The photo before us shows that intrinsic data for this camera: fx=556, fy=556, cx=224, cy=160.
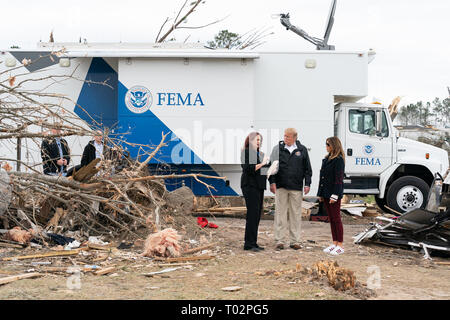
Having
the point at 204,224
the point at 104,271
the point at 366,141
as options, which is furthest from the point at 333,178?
the point at 366,141

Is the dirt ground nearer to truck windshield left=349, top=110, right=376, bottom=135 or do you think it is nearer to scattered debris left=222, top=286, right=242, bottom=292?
scattered debris left=222, top=286, right=242, bottom=292

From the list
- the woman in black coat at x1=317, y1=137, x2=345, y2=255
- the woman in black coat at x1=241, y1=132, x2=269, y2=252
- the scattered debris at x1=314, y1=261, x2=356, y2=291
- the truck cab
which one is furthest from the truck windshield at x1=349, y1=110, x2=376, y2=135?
the scattered debris at x1=314, y1=261, x2=356, y2=291

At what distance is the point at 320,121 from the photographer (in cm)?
1145

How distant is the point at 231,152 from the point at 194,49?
223 centimetres

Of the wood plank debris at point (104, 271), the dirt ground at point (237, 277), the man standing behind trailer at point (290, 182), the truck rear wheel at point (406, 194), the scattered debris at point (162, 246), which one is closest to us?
the dirt ground at point (237, 277)

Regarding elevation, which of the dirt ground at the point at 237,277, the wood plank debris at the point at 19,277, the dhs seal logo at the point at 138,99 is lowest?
the dirt ground at the point at 237,277

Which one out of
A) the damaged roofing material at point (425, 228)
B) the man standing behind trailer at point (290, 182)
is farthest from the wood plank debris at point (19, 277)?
the damaged roofing material at point (425, 228)

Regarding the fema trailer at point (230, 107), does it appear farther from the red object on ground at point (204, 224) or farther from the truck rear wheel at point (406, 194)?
the red object on ground at point (204, 224)

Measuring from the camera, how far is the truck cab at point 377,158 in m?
11.8

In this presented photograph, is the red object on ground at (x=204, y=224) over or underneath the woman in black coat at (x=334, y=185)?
underneath

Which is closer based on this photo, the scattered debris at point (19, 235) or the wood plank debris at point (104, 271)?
the wood plank debris at point (104, 271)

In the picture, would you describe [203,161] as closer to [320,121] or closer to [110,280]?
[320,121]

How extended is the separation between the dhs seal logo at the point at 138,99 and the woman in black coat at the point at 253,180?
12.4ft

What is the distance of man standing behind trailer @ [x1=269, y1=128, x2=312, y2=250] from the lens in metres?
7.95
